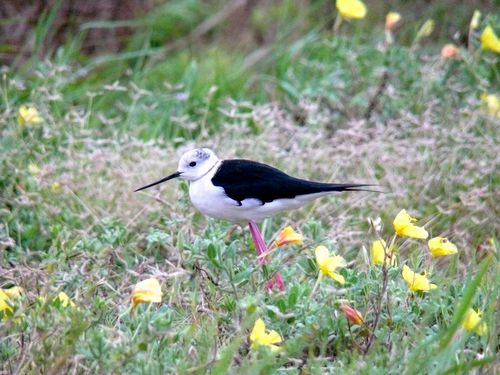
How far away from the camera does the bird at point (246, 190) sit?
3.15m

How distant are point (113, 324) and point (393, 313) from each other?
813 millimetres

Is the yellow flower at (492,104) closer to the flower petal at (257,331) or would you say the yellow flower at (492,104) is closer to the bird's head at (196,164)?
the bird's head at (196,164)

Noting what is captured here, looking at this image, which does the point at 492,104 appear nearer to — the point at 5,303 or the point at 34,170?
the point at 34,170

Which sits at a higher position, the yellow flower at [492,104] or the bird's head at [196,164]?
the bird's head at [196,164]

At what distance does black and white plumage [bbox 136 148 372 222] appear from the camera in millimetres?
3152

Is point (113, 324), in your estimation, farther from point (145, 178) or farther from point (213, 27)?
point (213, 27)

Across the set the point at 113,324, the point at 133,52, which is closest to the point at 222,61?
the point at 133,52

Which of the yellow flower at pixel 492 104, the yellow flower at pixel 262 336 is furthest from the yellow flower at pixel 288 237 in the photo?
the yellow flower at pixel 492 104

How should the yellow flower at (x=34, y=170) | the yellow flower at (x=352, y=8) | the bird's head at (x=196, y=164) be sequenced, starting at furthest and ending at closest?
the yellow flower at (x=352, y=8) < the yellow flower at (x=34, y=170) < the bird's head at (x=196, y=164)

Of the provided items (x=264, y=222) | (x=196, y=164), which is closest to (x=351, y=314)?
(x=196, y=164)

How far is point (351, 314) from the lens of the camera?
274cm

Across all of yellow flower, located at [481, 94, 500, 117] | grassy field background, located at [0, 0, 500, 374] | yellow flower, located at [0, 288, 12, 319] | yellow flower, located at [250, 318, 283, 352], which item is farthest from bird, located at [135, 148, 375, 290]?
yellow flower, located at [481, 94, 500, 117]

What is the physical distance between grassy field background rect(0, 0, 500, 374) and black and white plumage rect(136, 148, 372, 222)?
6.3 inches

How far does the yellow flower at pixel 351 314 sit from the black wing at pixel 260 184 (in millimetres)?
481
